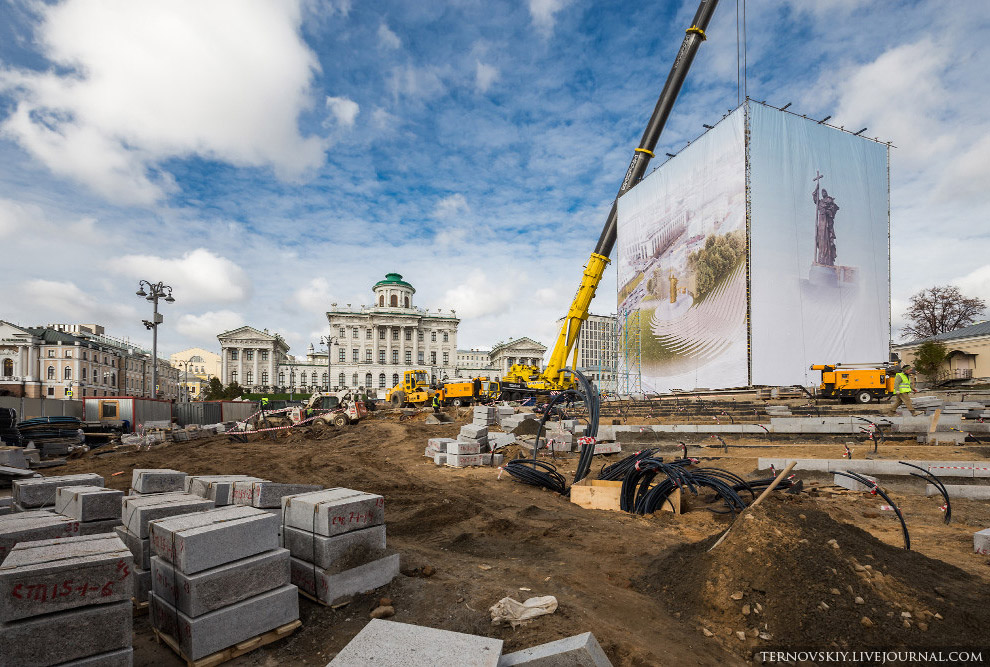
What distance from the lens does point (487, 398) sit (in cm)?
3184

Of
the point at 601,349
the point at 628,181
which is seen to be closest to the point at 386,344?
the point at 601,349

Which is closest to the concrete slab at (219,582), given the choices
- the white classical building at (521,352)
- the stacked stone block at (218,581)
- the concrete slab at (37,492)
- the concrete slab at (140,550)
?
the stacked stone block at (218,581)

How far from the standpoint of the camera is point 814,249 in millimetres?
30672

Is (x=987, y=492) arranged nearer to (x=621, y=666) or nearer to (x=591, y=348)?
(x=621, y=666)

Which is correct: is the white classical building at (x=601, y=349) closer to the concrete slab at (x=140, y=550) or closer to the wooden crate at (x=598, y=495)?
the wooden crate at (x=598, y=495)

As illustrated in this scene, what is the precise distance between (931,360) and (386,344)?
74.8m

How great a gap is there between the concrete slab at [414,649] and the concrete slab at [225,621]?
1110 millimetres

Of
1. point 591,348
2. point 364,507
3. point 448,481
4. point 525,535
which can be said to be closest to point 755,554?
point 525,535

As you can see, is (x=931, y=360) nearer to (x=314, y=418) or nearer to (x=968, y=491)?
(x=968, y=491)

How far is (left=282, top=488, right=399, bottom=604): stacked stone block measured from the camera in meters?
4.19

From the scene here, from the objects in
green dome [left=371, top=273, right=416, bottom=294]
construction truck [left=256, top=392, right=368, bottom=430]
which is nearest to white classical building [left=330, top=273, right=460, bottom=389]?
green dome [left=371, top=273, right=416, bottom=294]

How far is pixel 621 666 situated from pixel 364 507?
2433mm

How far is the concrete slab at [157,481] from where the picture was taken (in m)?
5.86

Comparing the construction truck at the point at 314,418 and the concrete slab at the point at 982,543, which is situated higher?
the concrete slab at the point at 982,543
